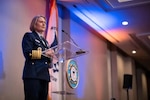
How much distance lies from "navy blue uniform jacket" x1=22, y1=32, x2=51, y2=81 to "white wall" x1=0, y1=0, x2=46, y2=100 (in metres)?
0.96

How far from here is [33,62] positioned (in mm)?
2561

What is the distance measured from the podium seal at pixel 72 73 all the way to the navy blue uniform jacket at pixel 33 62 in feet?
7.40

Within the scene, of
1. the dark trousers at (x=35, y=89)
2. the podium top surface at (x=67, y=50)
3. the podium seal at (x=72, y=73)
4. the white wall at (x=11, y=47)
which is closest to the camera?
the dark trousers at (x=35, y=89)

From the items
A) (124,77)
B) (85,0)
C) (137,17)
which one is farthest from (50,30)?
(124,77)

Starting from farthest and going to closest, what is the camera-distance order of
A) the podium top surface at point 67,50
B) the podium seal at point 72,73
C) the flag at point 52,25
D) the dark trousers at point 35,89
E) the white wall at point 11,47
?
the podium seal at point 72,73 < the flag at point 52,25 < the white wall at point 11,47 < the podium top surface at point 67,50 < the dark trousers at point 35,89

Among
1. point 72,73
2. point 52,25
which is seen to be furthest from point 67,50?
point 72,73

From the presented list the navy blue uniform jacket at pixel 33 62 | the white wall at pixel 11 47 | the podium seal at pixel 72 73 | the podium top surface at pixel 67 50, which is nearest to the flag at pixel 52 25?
the white wall at pixel 11 47

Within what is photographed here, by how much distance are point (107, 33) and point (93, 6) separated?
165 centimetres

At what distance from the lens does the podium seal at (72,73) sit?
4.89 m

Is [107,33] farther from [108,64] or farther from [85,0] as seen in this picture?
[85,0]

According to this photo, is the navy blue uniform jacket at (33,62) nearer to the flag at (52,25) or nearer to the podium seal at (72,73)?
the flag at (52,25)

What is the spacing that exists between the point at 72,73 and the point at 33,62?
2520mm

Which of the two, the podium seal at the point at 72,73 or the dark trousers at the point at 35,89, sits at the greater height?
the podium seal at the point at 72,73

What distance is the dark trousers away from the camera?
2467 mm
